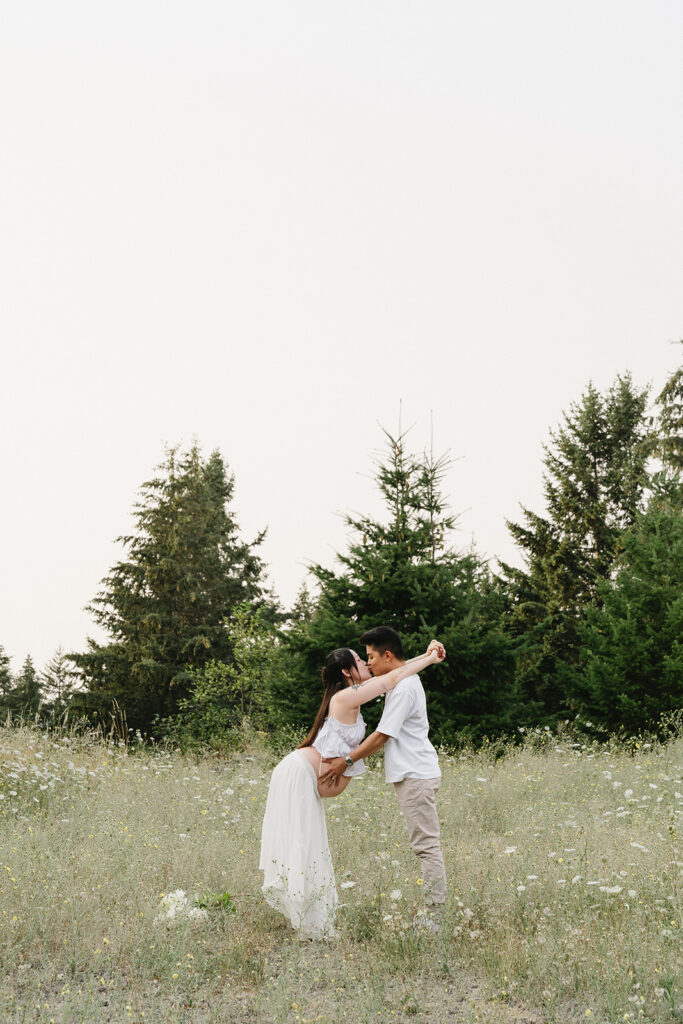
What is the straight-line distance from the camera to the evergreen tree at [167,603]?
2930 centimetres

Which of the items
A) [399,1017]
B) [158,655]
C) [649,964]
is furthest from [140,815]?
[158,655]

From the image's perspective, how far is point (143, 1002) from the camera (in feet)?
16.4

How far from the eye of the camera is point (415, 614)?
1396 cm

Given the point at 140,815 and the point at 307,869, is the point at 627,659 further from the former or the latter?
the point at 307,869

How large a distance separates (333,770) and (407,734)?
0.63m

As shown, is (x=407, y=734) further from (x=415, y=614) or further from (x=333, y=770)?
(x=415, y=614)

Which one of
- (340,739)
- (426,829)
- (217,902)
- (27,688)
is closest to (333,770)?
(340,739)

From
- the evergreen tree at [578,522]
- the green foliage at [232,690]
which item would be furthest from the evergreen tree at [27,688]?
the evergreen tree at [578,522]

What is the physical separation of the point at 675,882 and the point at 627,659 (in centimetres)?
941

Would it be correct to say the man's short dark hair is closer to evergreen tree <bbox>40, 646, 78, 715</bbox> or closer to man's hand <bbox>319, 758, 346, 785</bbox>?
man's hand <bbox>319, 758, 346, 785</bbox>

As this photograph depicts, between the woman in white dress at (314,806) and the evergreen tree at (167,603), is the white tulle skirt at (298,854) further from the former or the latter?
the evergreen tree at (167,603)

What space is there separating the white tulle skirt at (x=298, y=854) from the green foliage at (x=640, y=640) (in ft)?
31.5

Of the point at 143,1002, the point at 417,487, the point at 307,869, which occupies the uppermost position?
the point at 417,487

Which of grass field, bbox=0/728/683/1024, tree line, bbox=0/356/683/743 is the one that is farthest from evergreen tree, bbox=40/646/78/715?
grass field, bbox=0/728/683/1024
